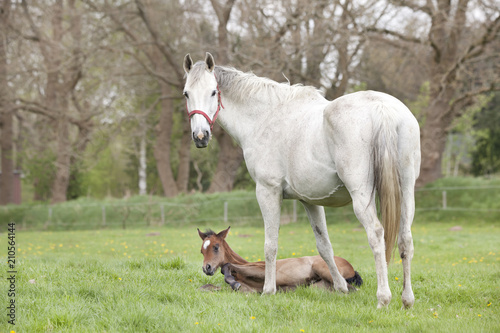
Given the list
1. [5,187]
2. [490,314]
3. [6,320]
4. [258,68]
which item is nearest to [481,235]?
[258,68]

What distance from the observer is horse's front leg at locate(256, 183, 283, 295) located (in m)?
5.75

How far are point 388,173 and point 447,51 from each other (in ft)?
60.1

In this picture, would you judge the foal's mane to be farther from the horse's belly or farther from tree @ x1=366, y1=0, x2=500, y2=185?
tree @ x1=366, y1=0, x2=500, y2=185

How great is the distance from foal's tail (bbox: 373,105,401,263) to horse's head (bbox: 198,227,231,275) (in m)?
2.18

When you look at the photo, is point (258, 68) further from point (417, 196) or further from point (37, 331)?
point (37, 331)

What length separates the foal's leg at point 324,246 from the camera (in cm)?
587

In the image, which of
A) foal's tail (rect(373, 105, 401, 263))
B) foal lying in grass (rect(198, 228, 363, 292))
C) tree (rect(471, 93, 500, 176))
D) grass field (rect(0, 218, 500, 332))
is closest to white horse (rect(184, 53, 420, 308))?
foal's tail (rect(373, 105, 401, 263))

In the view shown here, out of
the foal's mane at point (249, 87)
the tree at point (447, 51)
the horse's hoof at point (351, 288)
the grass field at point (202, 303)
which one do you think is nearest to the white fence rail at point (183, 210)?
the tree at point (447, 51)

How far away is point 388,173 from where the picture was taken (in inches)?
179

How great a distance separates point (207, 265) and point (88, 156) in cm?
2084

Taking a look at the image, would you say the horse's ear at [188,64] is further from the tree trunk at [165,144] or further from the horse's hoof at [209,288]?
the tree trunk at [165,144]

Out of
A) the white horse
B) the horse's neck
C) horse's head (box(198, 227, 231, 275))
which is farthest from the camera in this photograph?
the horse's neck

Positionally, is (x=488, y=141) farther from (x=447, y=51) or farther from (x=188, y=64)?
(x=188, y=64)

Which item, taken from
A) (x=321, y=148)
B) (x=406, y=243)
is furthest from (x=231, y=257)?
(x=406, y=243)
